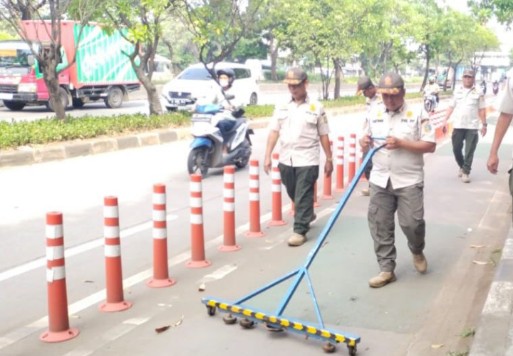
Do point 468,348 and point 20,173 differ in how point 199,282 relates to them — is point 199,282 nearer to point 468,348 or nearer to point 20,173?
point 468,348

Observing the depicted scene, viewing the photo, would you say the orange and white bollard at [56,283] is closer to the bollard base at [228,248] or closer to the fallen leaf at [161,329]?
the fallen leaf at [161,329]

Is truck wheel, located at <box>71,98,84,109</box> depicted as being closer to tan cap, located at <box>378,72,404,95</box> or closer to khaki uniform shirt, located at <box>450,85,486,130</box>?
khaki uniform shirt, located at <box>450,85,486,130</box>

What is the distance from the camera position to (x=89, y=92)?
23234 mm

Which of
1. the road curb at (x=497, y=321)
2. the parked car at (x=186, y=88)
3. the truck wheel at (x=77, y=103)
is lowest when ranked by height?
the road curb at (x=497, y=321)

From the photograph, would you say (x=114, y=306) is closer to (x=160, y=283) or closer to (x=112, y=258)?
(x=112, y=258)

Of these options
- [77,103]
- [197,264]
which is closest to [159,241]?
[197,264]

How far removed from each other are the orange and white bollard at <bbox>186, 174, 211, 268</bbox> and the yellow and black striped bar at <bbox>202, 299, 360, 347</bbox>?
1.16 metres

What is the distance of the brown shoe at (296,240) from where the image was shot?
20.0 ft

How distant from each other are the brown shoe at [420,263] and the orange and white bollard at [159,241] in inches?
78.4

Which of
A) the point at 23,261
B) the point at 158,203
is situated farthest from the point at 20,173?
the point at 158,203

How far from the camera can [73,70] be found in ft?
72.4

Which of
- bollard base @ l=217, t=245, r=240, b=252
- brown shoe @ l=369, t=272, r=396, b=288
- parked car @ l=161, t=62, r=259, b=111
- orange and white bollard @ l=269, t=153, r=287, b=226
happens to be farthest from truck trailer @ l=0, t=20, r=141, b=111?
brown shoe @ l=369, t=272, r=396, b=288

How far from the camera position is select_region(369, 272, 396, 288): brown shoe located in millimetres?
4906

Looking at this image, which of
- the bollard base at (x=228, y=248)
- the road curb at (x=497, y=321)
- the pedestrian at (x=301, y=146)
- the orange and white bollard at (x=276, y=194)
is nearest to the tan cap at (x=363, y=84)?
the orange and white bollard at (x=276, y=194)
